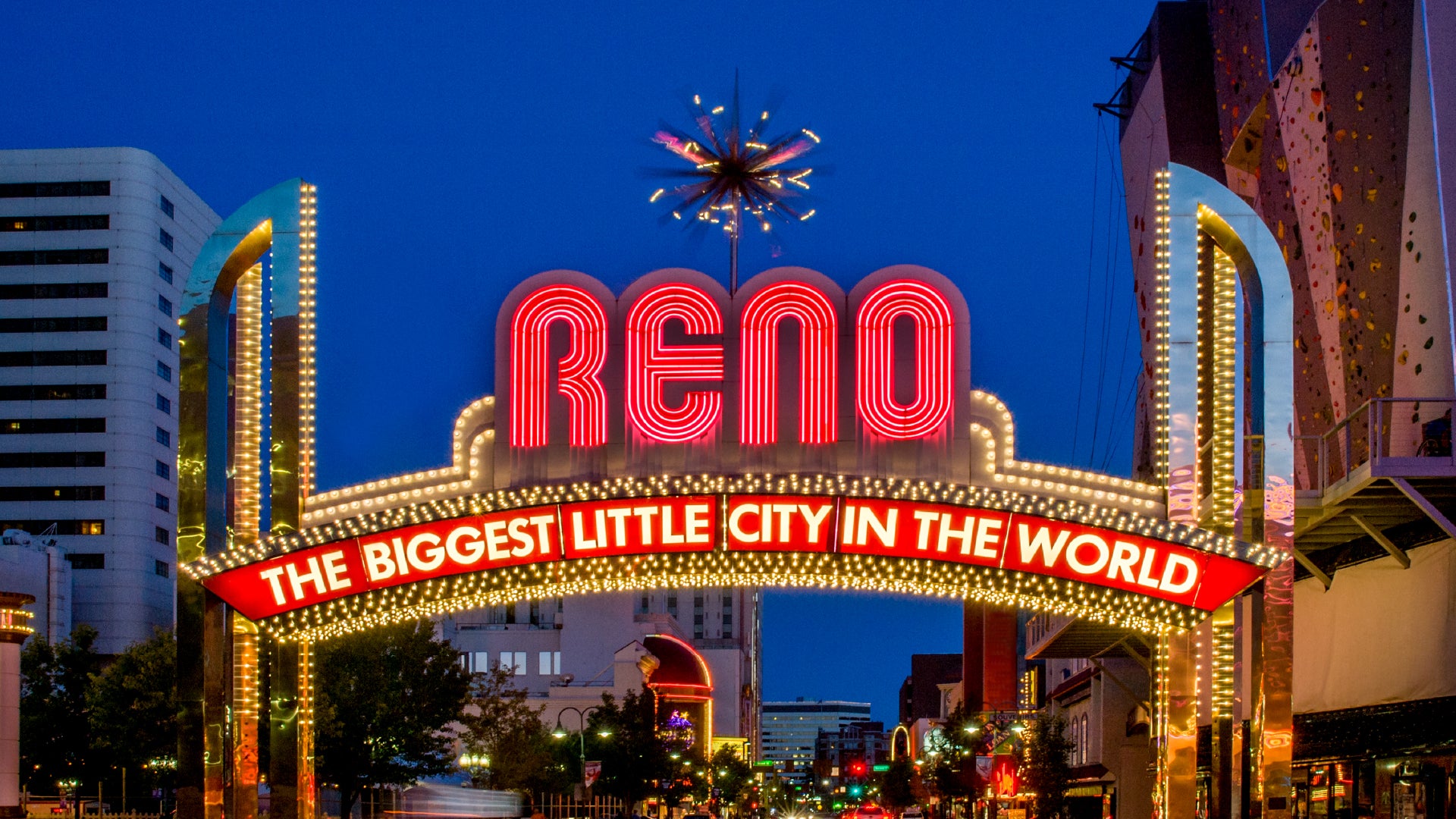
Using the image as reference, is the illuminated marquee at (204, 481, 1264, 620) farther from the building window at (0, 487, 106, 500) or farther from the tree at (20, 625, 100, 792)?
the building window at (0, 487, 106, 500)

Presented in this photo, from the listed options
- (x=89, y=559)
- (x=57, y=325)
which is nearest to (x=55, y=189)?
(x=57, y=325)

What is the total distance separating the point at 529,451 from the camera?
19.0 m

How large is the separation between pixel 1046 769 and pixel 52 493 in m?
78.3

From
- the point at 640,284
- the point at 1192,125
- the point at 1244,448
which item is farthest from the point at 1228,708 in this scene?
the point at 1192,125

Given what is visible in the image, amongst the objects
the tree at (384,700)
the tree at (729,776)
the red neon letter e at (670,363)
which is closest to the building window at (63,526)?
the tree at (729,776)

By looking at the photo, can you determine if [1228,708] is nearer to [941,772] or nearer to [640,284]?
[640,284]

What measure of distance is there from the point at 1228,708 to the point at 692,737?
91.1 meters

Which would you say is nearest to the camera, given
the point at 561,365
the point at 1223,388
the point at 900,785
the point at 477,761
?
the point at 1223,388

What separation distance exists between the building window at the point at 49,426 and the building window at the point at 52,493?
3.71m

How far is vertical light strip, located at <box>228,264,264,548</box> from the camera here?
719 inches

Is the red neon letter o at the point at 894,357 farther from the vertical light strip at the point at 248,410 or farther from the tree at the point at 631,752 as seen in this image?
the tree at the point at 631,752

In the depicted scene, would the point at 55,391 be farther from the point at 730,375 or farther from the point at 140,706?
the point at 730,375

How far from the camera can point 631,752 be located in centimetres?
6366

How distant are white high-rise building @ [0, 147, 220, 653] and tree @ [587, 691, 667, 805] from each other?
51387 mm
